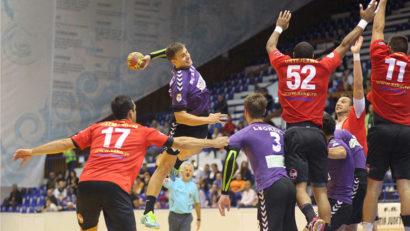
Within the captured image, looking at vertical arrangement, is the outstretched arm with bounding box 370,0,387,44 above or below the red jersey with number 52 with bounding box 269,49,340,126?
above

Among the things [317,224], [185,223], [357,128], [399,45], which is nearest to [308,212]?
[317,224]

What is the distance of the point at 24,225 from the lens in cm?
1645

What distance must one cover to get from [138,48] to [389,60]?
16.9 m

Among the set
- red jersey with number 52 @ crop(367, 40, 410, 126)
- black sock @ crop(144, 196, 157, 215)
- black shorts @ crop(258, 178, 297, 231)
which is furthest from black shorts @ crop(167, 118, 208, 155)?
red jersey with number 52 @ crop(367, 40, 410, 126)

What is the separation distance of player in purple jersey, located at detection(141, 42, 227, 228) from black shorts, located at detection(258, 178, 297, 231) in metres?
Result: 1.91

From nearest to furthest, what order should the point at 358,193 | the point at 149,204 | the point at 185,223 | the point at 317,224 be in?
the point at 317,224 → the point at 149,204 → the point at 358,193 → the point at 185,223

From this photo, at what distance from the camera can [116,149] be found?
686 centimetres

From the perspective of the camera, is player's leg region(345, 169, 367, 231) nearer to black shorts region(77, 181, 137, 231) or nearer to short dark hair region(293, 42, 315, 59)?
short dark hair region(293, 42, 315, 59)

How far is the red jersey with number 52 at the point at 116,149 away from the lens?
6762 mm

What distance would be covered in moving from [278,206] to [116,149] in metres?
1.95

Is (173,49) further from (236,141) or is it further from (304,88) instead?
(236,141)

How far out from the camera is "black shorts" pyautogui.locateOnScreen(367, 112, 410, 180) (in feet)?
24.4

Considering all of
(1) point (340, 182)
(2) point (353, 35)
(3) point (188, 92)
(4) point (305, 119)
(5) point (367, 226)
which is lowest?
(5) point (367, 226)

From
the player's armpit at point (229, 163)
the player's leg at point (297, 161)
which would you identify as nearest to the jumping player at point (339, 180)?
the player's leg at point (297, 161)
